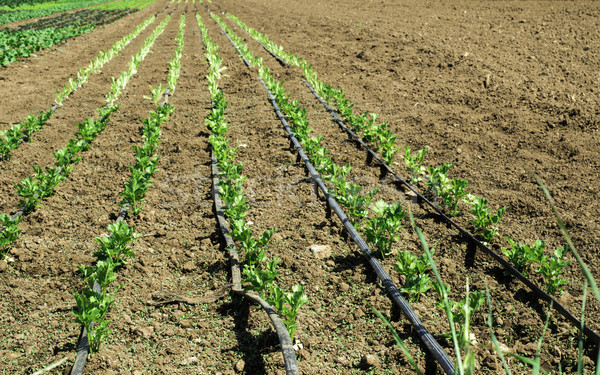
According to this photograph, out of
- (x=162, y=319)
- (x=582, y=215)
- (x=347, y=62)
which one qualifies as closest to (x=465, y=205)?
(x=582, y=215)

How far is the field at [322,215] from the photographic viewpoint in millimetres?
2441

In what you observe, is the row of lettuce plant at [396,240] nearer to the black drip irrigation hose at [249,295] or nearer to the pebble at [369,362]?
the pebble at [369,362]

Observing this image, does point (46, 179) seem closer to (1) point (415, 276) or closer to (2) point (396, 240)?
(2) point (396, 240)

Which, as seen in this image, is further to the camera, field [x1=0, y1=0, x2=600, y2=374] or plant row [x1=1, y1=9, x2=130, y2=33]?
plant row [x1=1, y1=9, x2=130, y2=33]

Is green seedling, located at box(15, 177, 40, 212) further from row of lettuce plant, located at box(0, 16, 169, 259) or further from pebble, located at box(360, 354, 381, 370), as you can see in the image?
pebble, located at box(360, 354, 381, 370)

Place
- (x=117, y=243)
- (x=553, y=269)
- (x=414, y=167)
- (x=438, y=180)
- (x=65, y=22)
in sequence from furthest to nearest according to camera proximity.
A: (x=65, y=22) → (x=414, y=167) → (x=438, y=180) → (x=117, y=243) → (x=553, y=269)

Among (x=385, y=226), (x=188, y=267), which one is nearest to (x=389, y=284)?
(x=385, y=226)

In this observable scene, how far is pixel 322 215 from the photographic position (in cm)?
386

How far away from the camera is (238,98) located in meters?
7.32

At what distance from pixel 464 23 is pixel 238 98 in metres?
7.23

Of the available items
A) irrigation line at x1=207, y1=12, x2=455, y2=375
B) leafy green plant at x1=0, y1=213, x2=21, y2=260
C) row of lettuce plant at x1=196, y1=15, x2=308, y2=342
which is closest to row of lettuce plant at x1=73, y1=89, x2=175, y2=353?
leafy green plant at x1=0, y1=213, x2=21, y2=260

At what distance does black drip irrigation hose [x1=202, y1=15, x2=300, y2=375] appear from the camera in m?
2.12

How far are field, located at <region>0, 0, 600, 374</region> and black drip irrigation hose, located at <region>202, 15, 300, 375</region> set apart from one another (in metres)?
0.06

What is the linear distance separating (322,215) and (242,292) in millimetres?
1326
